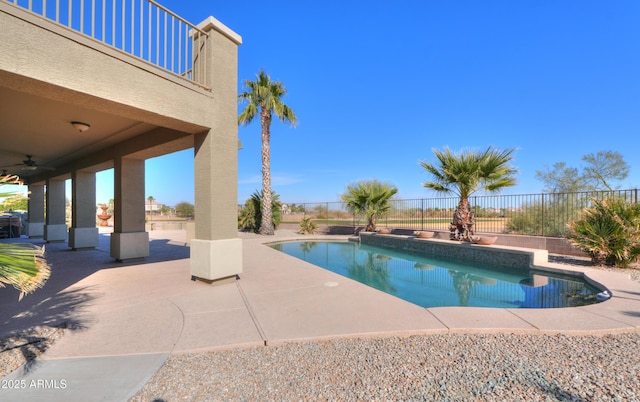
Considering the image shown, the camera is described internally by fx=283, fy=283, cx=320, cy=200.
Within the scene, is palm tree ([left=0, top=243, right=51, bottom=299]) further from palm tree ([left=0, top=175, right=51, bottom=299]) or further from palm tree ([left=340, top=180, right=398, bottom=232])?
palm tree ([left=340, top=180, right=398, bottom=232])

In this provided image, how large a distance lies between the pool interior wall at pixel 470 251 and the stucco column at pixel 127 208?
10.2 metres

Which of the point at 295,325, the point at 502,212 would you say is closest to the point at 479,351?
the point at 295,325

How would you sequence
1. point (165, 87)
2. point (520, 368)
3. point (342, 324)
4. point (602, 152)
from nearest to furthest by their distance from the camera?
point (520, 368) < point (342, 324) < point (165, 87) < point (602, 152)

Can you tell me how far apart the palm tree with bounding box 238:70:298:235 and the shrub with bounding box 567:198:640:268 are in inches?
547

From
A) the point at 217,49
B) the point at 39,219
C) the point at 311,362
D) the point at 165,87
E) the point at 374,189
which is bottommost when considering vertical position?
the point at 311,362

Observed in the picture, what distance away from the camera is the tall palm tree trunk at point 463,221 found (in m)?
11.0

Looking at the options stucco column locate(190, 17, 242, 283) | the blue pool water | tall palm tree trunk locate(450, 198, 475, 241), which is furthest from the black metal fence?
stucco column locate(190, 17, 242, 283)

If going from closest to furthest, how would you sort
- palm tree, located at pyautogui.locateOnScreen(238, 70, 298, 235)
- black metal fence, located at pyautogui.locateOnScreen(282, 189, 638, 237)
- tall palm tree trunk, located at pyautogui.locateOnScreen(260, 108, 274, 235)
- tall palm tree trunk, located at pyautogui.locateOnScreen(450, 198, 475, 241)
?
black metal fence, located at pyautogui.locateOnScreen(282, 189, 638, 237) < tall palm tree trunk, located at pyautogui.locateOnScreen(450, 198, 475, 241) < palm tree, located at pyautogui.locateOnScreen(238, 70, 298, 235) < tall palm tree trunk, located at pyautogui.locateOnScreen(260, 108, 274, 235)

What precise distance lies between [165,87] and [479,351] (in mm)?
5730

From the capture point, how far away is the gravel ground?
2289 mm

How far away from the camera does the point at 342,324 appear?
11.8 ft

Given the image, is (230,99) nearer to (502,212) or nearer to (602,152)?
(502,212)

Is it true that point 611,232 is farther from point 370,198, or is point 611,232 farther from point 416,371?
point 370,198

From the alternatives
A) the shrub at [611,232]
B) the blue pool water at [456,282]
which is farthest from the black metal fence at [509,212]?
the blue pool water at [456,282]
